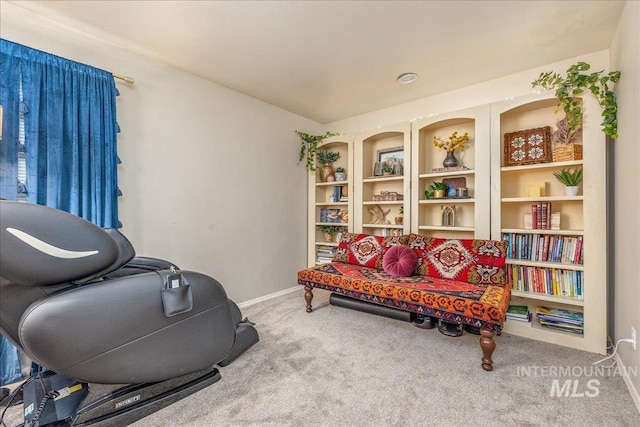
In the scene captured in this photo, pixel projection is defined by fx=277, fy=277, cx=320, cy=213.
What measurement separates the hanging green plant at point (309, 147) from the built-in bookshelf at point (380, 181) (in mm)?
603

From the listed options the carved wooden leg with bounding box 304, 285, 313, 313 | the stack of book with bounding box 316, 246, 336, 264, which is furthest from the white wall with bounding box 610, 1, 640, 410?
the stack of book with bounding box 316, 246, 336, 264

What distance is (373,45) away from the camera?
221 centimetres

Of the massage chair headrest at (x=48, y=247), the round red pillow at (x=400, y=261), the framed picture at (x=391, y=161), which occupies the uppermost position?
the framed picture at (x=391, y=161)

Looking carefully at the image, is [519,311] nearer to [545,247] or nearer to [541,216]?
[545,247]

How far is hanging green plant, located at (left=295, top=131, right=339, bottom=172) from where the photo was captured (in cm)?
386

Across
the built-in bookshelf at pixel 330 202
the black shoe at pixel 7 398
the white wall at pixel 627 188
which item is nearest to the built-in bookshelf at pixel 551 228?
the white wall at pixel 627 188

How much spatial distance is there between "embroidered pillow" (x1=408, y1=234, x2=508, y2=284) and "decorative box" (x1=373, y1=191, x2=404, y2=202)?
2.21 ft

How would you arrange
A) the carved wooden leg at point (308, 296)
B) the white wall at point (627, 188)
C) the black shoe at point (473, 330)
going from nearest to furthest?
the white wall at point (627, 188), the black shoe at point (473, 330), the carved wooden leg at point (308, 296)

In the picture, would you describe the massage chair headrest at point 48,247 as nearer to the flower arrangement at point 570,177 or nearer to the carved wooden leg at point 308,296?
the carved wooden leg at point 308,296

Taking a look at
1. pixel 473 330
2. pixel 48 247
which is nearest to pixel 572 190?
pixel 473 330

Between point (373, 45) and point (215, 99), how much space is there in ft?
5.45

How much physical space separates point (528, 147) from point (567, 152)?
286mm

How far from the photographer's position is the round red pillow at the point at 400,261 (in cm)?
264

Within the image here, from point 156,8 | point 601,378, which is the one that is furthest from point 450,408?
point 156,8
